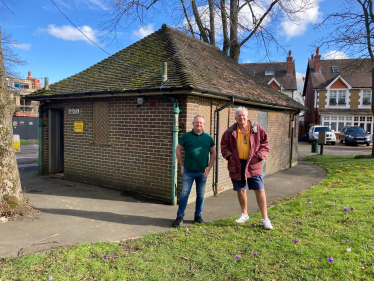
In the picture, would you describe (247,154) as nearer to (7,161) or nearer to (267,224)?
(267,224)

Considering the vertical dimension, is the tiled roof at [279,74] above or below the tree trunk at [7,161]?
above

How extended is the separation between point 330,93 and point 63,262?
37366 mm

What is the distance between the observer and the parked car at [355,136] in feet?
84.5

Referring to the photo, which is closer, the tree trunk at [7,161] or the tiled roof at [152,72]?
the tree trunk at [7,161]

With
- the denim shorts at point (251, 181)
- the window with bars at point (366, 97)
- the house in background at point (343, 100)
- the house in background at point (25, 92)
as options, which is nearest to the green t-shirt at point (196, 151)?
the denim shorts at point (251, 181)

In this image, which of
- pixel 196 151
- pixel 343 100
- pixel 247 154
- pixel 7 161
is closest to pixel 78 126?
pixel 7 161

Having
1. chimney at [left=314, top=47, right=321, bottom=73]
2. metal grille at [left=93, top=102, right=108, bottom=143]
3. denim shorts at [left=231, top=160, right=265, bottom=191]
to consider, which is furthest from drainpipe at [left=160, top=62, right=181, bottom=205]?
chimney at [left=314, top=47, right=321, bottom=73]

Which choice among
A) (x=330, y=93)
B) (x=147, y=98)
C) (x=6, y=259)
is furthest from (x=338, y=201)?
(x=330, y=93)

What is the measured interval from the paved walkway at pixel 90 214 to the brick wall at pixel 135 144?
386 millimetres

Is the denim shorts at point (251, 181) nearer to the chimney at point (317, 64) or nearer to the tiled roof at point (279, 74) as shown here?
the chimney at point (317, 64)

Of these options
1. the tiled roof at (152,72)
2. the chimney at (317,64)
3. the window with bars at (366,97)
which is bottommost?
the tiled roof at (152,72)

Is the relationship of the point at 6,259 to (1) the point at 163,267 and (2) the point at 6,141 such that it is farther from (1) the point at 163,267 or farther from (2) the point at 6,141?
(2) the point at 6,141

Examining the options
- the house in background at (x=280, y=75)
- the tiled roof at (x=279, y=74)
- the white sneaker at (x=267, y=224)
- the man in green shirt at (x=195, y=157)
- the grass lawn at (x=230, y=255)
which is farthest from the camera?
the tiled roof at (x=279, y=74)

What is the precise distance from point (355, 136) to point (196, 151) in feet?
84.7
